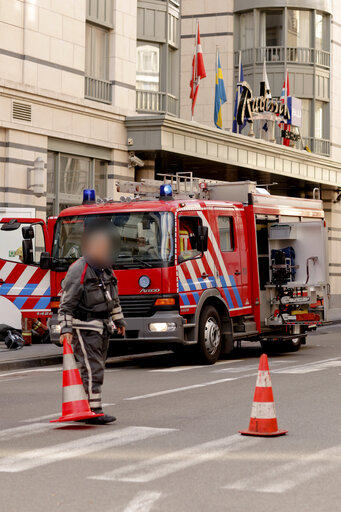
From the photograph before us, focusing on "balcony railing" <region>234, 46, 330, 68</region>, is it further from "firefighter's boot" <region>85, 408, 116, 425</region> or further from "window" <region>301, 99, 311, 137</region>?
"firefighter's boot" <region>85, 408, 116, 425</region>

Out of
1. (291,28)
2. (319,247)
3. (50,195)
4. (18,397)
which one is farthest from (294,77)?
(18,397)

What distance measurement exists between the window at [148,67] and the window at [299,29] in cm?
1039

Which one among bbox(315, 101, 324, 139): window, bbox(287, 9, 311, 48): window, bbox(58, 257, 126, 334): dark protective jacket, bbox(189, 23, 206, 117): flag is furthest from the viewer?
bbox(315, 101, 324, 139): window

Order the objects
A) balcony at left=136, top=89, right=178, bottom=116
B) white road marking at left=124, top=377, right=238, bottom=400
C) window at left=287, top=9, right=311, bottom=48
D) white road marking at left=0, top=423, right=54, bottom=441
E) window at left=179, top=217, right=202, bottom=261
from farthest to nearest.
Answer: window at left=287, top=9, right=311, bottom=48, balcony at left=136, top=89, right=178, bottom=116, window at left=179, top=217, right=202, bottom=261, white road marking at left=124, top=377, right=238, bottom=400, white road marking at left=0, top=423, right=54, bottom=441

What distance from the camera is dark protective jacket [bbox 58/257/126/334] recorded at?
9.45m

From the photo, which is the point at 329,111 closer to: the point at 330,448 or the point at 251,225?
the point at 251,225

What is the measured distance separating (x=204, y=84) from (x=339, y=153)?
20.4 ft

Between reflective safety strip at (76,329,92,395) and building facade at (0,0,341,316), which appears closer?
reflective safety strip at (76,329,92,395)

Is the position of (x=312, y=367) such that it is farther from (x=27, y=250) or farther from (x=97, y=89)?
(x=97, y=89)

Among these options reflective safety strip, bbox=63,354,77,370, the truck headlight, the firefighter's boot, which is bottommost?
the firefighter's boot

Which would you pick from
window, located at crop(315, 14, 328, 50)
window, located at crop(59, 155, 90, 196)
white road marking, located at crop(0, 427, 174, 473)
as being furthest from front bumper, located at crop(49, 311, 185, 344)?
window, located at crop(315, 14, 328, 50)

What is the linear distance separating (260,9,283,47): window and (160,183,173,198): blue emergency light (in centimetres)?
2180

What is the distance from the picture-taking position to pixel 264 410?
337 inches

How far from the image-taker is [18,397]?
458 inches
